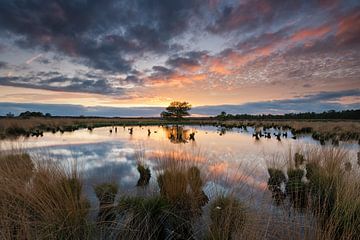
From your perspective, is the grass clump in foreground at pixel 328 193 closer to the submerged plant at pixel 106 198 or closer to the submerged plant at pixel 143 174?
the submerged plant at pixel 106 198

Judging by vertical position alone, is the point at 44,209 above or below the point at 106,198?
above

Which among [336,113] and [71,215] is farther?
[336,113]

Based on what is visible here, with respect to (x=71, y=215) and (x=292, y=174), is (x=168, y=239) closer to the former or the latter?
(x=71, y=215)

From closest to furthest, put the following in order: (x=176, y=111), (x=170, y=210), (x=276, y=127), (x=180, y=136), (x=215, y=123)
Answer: (x=170, y=210) → (x=180, y=136) → (x=276, y=127) → (x=215, y=123) → (x=176, y=111)

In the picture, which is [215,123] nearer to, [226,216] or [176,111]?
[176,111]

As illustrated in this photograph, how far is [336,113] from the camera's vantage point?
306 ft

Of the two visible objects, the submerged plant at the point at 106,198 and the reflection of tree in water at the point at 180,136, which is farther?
the reflection of tree in water at the point at 180,136

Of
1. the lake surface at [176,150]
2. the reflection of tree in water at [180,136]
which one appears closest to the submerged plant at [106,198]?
the lake surface at [176,150]

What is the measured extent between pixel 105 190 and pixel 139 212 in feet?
4.18

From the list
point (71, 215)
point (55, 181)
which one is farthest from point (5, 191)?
point (71, 215)

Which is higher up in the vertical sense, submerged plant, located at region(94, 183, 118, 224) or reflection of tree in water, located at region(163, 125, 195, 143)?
submerged plant, located at region(94, 183, 118, 224)

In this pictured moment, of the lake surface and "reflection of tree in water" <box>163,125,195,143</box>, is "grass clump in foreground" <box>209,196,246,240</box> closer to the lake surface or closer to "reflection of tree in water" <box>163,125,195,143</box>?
the lake surface

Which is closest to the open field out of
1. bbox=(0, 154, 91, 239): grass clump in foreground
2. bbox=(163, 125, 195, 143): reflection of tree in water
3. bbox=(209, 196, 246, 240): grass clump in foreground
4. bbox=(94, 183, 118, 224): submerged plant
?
bbox=(163, 125, 195, 143): reflection of tree in water

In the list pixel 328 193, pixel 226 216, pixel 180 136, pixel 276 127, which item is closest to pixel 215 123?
pixel 276 127
